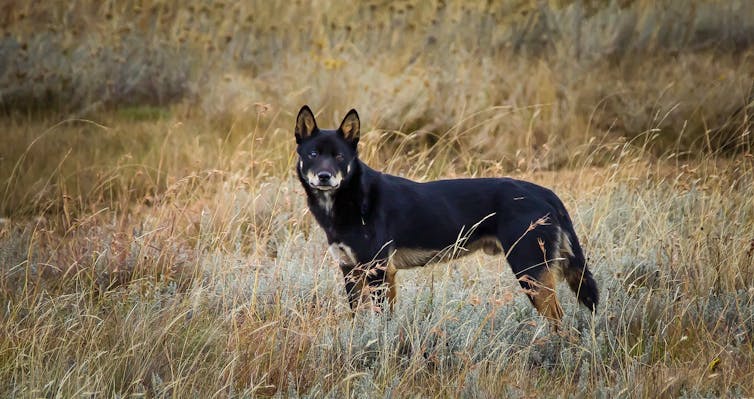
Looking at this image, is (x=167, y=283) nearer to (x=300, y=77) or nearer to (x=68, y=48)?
(x=300, y=77)

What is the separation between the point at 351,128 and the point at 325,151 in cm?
22

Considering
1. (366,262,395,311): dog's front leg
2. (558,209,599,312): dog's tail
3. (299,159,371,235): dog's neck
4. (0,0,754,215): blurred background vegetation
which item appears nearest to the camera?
(366,262,395,311): dog's front leg

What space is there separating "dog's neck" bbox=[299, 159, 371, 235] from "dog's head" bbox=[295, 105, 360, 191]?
0.06 meters

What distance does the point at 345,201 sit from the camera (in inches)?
187

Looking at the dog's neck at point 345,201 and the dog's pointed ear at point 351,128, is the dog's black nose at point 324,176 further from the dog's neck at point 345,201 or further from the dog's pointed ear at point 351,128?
the dog's pointed ear at point 351,128

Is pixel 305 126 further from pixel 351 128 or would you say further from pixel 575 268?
pixel 575 268

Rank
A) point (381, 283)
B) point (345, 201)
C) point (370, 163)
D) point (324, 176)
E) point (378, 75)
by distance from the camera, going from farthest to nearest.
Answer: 1. point (378, 75)
2. point (370, 163)
3. point (345, 201)
4. point (381, 283)
5. point (324, 176)

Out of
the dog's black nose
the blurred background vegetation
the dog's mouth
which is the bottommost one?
the blurred background vegetation

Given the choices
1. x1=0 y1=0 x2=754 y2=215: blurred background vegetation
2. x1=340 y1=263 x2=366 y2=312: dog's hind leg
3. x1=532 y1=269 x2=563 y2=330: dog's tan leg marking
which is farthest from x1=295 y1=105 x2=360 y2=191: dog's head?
x1=0 y1=0 x2=754 y2=215: blurred background vegetation

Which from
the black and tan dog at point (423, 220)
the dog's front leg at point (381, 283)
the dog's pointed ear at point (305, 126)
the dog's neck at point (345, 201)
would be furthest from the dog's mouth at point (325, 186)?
the dog's front leg at point (381, 283)

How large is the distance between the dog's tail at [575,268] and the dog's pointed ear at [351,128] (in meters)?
1.23

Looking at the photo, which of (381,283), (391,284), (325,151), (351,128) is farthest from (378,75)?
(381,283)

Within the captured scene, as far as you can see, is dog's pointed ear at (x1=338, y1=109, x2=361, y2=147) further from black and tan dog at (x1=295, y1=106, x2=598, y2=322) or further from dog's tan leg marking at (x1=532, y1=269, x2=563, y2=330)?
dog's tan leg marking at (x1=532, y1=269, x2=563, y2=330)

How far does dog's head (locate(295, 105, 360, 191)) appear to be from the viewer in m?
4.55
